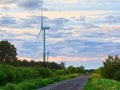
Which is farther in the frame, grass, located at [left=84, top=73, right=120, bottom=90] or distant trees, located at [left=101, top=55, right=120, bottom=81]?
distant trees, located at [left=101, top=55, right=120, bottom=81]

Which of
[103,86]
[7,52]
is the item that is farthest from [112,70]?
[103,86]

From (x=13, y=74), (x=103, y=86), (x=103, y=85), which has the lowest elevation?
(x=103, y=86)

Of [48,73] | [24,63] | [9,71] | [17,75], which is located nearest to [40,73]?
[48,73]

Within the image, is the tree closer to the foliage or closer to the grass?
the foliage

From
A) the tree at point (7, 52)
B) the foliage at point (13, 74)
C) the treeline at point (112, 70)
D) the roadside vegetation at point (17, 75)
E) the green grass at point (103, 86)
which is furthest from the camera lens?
the tree at point (7, 52)

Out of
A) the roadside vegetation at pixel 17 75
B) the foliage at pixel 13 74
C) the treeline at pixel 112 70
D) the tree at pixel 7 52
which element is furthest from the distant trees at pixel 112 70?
the tree at pixel 7 52

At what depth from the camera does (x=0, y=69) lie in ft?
171

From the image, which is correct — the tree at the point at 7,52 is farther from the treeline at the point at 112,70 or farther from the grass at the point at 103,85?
the grass at the point at 103,85

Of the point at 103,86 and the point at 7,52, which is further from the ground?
the point at 7,52

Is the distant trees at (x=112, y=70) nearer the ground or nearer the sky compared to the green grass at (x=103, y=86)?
nearer the sky

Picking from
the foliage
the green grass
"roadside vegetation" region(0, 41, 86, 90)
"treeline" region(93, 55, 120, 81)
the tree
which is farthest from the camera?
the tree

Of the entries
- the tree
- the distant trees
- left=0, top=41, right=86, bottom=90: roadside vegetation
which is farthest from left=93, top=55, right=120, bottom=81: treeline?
the tree

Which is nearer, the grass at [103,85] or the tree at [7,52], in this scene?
the grass at [103,85]

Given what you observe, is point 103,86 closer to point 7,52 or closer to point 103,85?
point 103,85
